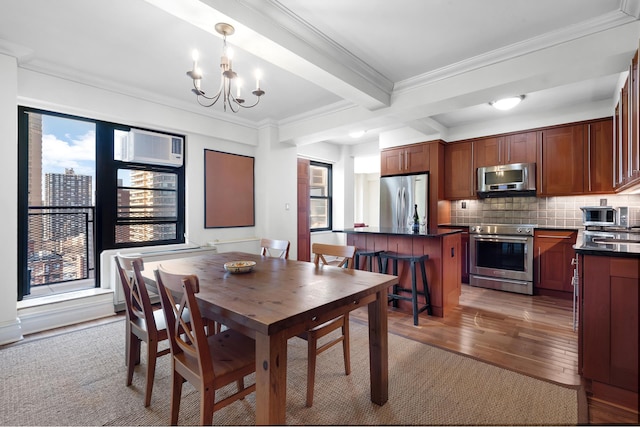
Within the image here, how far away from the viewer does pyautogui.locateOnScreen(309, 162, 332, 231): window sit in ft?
21.6

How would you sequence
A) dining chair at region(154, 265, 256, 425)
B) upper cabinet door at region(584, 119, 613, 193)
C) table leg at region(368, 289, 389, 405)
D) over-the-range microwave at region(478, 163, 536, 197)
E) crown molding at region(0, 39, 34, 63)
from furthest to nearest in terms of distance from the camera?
over-the-range microwave at region(478, 163, 536, 197), upper cabinet door at region(584, 119, 613, 193), crown molding at region(0, 39, 34, 63), table leg at region(368, 289, 389, 405), dining chair at region(154, 265, 256, 425)

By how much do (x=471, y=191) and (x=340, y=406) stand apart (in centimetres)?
415

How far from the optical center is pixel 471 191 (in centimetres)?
488

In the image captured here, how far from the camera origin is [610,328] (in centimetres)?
187

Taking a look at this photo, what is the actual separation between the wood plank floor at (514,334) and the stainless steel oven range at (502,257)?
0.99 ft

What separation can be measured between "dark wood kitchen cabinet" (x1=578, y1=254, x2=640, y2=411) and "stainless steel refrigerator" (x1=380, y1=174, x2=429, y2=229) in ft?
10.00

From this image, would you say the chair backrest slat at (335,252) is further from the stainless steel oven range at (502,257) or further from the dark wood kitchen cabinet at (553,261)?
the dark wood kitchen cabinet at (553,261)

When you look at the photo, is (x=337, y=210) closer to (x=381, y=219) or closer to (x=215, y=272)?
(x=381, y=219)

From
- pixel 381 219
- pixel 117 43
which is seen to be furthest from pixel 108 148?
pixel 381 219

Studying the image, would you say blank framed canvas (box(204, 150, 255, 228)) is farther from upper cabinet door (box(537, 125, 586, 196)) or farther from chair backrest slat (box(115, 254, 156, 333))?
upper cabinet door (box(537, 125, 586, 196))

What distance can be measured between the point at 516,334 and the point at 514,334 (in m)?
0.02

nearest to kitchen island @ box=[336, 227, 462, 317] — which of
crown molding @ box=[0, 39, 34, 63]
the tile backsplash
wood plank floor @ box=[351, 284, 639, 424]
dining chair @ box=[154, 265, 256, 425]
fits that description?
wood plank floor @ box=[351, 284, 639, 424]

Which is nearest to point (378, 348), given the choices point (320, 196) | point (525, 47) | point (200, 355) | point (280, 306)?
point (280, 306)

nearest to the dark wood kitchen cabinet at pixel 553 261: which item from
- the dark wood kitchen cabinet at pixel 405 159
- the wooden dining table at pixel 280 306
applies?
the dark wood kitchen cabinet at pixel 405 159
